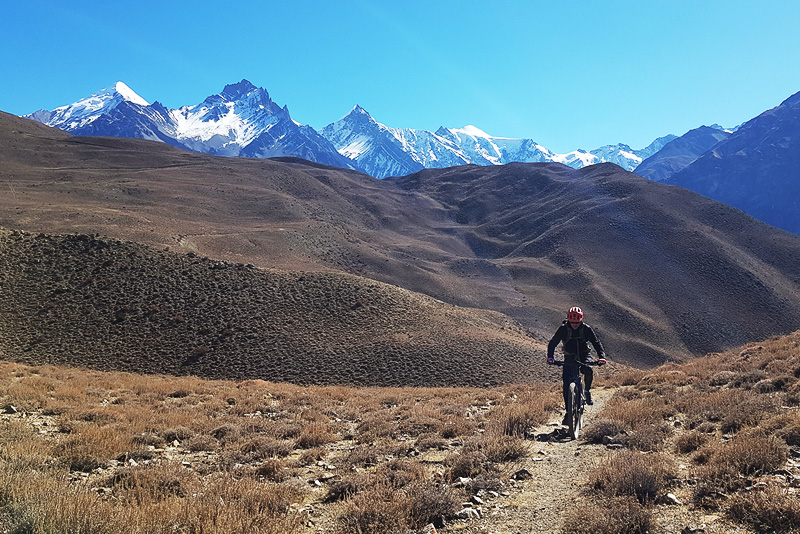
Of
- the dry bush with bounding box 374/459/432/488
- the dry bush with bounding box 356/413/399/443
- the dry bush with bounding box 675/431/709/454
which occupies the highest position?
the dry bush with bounding box 675/431/709/454

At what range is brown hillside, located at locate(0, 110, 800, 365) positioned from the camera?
75562 millimetres

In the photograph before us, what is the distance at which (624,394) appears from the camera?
14.3m

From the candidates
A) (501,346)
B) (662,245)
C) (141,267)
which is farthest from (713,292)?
(141,267)

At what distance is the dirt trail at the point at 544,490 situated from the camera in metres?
5.43

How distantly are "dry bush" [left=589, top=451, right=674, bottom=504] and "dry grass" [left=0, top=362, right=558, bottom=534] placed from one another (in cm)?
141

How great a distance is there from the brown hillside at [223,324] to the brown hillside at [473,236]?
34.6 ft

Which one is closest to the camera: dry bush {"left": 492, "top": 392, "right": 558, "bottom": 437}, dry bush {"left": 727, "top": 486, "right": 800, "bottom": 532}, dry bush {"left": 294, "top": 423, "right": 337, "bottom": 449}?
dry bush {"left": 727, "top": 486, "right": 800, "bottom": 532}

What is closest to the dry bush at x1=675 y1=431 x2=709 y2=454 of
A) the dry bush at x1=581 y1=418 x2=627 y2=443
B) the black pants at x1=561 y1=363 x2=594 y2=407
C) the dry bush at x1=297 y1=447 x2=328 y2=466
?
the dry bush at x1=581 y1=418 x2=627 y2=443

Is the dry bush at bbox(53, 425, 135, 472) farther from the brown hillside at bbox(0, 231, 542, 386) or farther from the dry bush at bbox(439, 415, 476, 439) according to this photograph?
the brown hillside at bbox(0, 231, 542, 386)

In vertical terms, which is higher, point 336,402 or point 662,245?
point 662,245

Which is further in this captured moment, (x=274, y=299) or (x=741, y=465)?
(x=274, y=299)

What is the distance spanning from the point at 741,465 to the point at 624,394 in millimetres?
8629

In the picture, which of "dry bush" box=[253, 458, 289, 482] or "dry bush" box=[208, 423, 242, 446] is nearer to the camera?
"dry bush" box=[253, 458, 289, 482]

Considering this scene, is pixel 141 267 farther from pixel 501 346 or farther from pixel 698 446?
pixel 698 446
